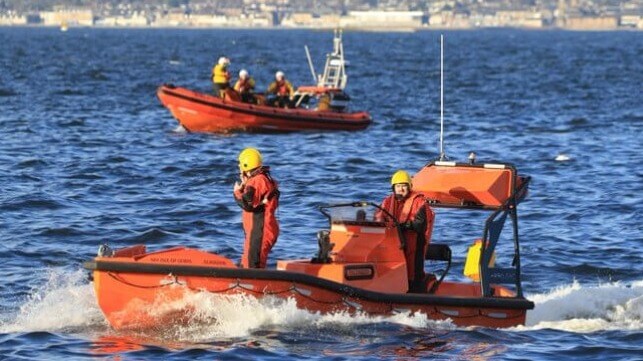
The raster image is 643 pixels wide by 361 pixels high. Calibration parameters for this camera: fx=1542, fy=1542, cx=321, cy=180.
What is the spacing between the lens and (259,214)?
46.7 ft

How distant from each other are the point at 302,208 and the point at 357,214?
7822 mm

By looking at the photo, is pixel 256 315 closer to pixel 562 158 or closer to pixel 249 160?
pixel 249 160

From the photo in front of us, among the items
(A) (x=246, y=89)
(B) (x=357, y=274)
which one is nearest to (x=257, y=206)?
(B) (x=357, y=274)

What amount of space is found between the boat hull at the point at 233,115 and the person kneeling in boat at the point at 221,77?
0.32m

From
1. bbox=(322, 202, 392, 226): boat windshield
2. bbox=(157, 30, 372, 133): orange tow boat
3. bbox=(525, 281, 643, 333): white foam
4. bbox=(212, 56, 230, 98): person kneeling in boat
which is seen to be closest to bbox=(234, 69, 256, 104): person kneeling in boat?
bbox=(157, 30, 372, 133): orange tow boat

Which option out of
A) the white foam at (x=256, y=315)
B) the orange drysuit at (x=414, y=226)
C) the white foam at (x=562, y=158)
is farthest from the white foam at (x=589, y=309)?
the white foam at (x=562, y=158)

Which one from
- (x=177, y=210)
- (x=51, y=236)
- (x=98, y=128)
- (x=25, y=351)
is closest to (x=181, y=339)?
(x=25, y=351)

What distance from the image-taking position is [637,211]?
2241 centimetres

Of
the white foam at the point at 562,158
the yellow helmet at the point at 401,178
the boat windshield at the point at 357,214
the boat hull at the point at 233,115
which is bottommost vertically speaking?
the white foam at the point at 562,158

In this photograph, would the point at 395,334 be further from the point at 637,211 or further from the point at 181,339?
the point at 637,211

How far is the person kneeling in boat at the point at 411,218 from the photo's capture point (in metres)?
14.5

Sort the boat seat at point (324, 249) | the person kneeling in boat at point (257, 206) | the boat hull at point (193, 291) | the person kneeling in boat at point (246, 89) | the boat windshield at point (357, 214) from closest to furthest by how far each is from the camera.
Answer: the boat hull at point (193, 291)
the person kneeling in boat at point (257, 206)
the boat seat at point (324, 249)
the boat windshield at point (357, 214)
the person kneeling in boat at point (246, 89)

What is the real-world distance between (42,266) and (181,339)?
162 inches

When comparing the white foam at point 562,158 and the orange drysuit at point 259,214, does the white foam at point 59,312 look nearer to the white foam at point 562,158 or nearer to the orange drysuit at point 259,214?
the orange drysuit at point 259,214
